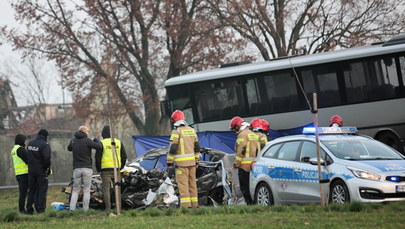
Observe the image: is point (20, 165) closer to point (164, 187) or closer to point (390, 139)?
point (164, 187)

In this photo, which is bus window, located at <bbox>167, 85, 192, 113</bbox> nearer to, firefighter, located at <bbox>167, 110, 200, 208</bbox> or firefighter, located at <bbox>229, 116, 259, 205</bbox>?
firefighter, located at <bbox>229, 116, 259, 205</bbox>

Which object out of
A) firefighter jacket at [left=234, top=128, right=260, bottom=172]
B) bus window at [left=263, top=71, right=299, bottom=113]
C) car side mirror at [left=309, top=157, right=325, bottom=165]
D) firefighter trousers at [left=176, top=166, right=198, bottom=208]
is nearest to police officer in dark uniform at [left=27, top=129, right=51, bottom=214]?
firefighter trousers at [left=176, top=166, right=198, bottom=208]

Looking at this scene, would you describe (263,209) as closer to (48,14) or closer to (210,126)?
(210,126)

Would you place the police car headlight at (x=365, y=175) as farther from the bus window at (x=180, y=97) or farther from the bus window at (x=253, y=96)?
the bus window at (x=180, y=97)

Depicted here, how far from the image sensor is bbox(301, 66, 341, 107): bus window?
2391 centimetres

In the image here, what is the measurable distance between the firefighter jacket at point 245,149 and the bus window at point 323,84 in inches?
293

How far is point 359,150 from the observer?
47.9 ft

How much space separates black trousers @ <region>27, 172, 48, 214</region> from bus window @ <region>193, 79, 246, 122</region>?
9274mm

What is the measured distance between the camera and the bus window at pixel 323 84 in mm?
23906

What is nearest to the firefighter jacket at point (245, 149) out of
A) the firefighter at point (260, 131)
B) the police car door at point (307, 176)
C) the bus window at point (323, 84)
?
the firefighter at point (260, 131)

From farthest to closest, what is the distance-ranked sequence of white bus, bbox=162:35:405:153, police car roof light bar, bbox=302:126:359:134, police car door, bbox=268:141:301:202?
1. white bus, bbox=162:35:405:153
2. police car roof light bar, bbox=302:126:359:134
3. police car door, bbox=268:141:301:202

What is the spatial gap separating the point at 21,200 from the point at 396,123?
35.6ft

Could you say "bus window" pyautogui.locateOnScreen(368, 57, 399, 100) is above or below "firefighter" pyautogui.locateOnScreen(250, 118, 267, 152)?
above

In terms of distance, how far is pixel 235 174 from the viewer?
700 inches
